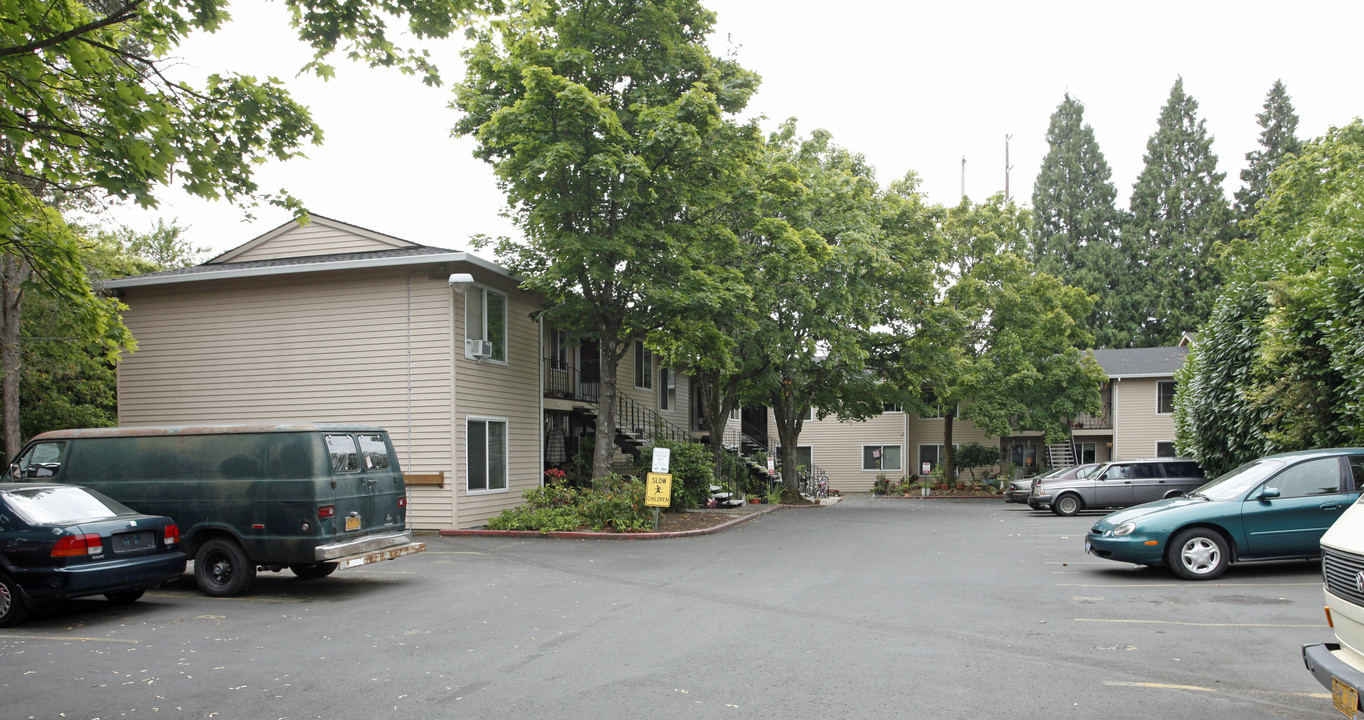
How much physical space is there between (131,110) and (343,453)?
15.7 feet

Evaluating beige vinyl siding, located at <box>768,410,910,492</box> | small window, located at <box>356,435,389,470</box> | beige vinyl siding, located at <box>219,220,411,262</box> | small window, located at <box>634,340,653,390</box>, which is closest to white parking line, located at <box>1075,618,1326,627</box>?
small window, located at <box>356,435,389,470</box>

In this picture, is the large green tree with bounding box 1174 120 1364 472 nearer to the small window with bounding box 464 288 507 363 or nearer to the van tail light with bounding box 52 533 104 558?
the small window with bounding box 464 288 507 363

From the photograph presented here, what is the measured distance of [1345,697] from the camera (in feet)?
14.2

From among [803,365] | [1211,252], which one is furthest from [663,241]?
[1211,252]

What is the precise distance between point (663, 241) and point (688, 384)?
55.0 ft

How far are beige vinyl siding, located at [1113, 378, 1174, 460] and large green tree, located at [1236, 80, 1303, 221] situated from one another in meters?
19.7

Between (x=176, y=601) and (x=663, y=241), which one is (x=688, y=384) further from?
(x=176, y=601)

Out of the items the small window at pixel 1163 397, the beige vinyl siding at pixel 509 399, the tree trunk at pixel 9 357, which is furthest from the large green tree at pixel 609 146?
the small window at pixel 1163 397

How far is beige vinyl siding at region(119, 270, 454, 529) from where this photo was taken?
58.8 ft

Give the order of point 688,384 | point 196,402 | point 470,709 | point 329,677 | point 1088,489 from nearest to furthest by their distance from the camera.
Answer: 1. point 470,709
2. point 329,677
3. point 196,402
4. point 1088,489
5. point 688,384

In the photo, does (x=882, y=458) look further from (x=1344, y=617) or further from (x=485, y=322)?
(x=1344, y=617)

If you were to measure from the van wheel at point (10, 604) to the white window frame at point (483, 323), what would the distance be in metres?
9.98

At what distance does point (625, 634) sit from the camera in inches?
320

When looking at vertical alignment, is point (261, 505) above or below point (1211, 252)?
below
